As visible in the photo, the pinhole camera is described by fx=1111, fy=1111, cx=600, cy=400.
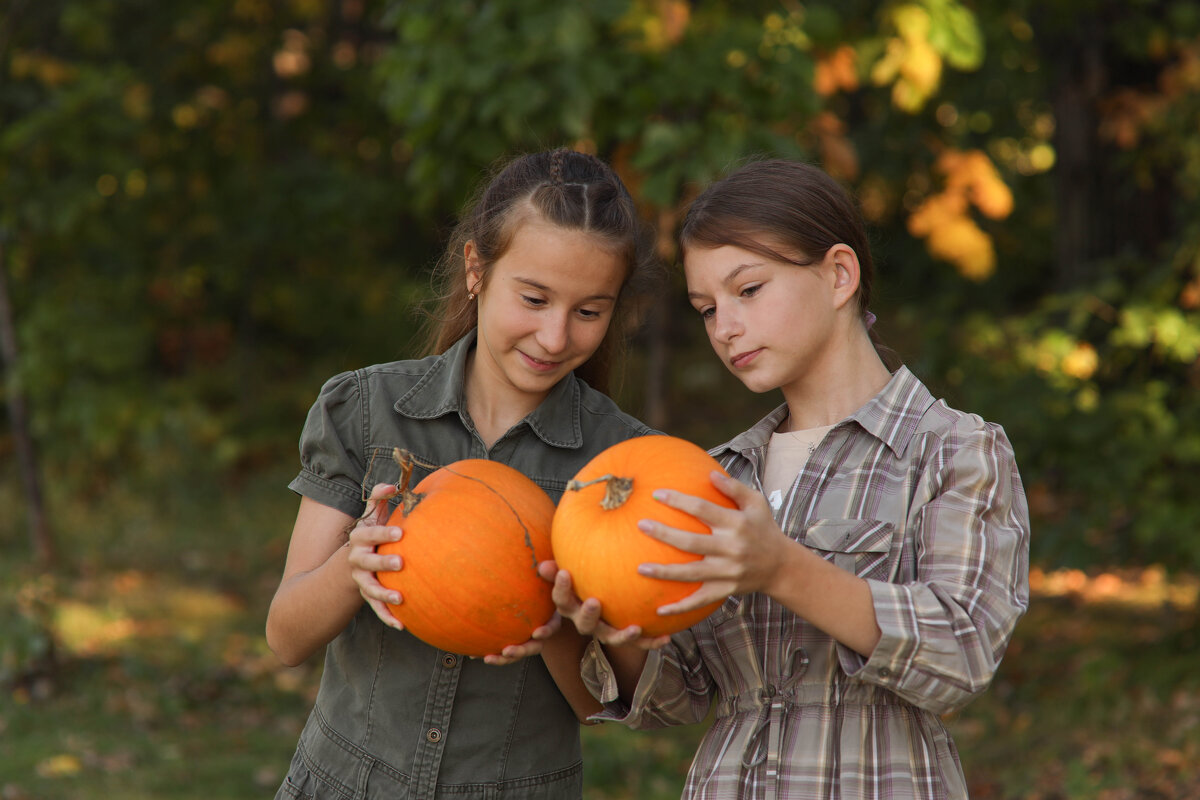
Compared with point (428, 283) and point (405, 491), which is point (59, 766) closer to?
point (428, 283)

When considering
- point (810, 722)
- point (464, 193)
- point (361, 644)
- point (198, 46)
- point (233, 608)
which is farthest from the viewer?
point (198, 46)

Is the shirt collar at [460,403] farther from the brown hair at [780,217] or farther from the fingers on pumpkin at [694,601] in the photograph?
the fingers on pumpkin at [694,601]

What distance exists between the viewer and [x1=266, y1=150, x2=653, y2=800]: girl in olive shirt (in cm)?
227

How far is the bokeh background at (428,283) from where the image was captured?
5121 mm

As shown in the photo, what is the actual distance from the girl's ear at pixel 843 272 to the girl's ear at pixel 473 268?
0.76m

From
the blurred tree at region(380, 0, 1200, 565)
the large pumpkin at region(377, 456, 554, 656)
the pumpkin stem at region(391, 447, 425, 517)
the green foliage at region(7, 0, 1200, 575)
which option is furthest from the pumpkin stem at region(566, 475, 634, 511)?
the blurred tree at region(380, 0, 1200, 565)

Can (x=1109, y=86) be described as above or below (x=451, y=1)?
below

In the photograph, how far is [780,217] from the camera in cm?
218

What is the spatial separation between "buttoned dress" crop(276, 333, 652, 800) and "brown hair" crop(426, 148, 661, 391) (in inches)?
10.5

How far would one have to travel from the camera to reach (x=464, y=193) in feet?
18.7

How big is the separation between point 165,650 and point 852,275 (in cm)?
558

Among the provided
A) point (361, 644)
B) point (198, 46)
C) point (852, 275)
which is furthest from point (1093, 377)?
point (198, 46)

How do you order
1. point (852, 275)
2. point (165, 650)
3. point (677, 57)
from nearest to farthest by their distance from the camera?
point (852, 275) → point (677, 57) → point (165, 650)

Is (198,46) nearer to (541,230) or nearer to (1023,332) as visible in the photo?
(1023,332)
